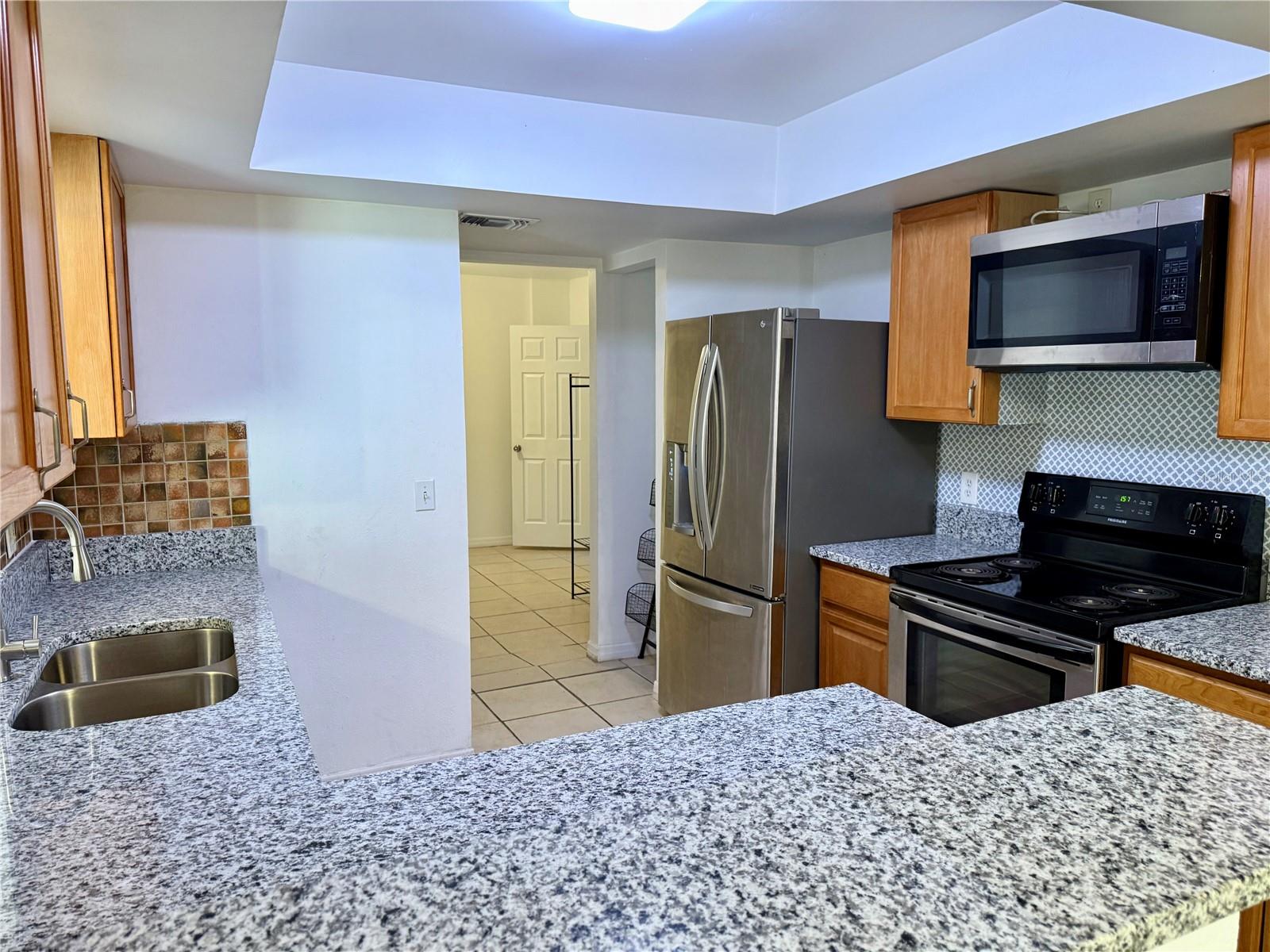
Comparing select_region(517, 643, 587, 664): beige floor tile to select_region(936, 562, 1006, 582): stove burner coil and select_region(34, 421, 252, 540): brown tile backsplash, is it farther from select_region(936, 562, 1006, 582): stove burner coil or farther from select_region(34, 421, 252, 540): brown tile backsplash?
select_region(936, 562, 1006, 582): stove burner coil

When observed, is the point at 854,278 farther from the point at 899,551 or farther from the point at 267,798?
the point at 267,798

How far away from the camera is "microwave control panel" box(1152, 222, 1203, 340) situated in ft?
6.85

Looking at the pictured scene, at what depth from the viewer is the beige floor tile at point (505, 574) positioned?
20.5 ft

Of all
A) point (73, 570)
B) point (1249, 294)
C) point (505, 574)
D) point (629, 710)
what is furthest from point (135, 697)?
point (505, 574)

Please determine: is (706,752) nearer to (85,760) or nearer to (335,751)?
(85,760)

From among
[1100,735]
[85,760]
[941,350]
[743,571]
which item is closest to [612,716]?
[743,571]

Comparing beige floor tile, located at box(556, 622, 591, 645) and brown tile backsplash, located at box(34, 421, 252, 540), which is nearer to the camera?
brown tile backsplash, located at box(34, 421, 252, 540)

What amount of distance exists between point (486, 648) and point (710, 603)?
178 cm

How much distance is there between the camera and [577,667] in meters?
4.38

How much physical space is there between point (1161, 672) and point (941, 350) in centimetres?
128

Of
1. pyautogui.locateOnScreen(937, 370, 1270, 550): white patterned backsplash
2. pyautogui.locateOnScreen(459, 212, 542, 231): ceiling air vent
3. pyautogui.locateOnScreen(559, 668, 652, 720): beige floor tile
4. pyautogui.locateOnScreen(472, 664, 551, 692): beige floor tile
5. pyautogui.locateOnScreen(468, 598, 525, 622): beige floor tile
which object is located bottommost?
pyautogui.locateOnScreen(559, 668, 652, 720): beige floor tile

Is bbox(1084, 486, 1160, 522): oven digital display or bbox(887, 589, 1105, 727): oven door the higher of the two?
bbox(1084, 486, 1160, 522): oven digital display

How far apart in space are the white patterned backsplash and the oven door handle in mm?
671

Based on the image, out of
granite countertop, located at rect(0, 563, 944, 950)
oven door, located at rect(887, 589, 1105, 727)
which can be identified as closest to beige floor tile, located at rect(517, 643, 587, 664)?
oven door, located at rect(887, 589, 1105, 727)
